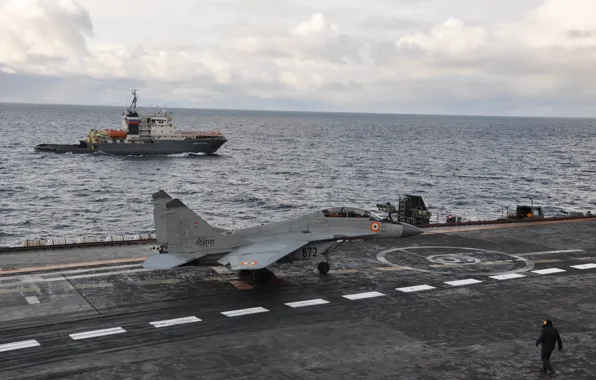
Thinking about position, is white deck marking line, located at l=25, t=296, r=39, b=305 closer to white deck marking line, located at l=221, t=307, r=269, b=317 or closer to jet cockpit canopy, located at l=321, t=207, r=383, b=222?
white deck marking line, located at l=221, t=307, r=269, b=317

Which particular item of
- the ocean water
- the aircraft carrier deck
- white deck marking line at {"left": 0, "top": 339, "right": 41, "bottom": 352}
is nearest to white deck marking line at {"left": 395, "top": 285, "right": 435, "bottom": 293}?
the aircraft carrier deck

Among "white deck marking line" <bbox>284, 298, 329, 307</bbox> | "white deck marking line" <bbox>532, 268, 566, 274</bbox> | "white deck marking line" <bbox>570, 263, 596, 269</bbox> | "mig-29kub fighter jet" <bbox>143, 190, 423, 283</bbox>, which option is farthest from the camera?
"white deck marking line" <bbox>570, 263, 596, 269</bbox>

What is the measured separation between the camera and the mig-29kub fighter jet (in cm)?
2506

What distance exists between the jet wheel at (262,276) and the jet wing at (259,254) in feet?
3.60

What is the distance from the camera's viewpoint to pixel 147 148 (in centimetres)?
13538

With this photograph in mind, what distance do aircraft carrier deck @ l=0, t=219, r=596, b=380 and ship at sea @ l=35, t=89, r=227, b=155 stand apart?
4165 inches

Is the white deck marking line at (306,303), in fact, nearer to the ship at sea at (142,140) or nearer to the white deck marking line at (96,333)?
the white deck marking line at (96,333)

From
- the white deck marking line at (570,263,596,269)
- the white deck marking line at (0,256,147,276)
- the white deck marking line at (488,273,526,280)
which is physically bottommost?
the white deck marking line at (570,263,596,269)

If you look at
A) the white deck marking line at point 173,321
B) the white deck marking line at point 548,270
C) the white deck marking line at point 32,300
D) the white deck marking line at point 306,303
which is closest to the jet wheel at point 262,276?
the white deck marking line at point 306,303

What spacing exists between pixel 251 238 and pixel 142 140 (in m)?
115

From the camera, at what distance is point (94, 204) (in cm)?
7781

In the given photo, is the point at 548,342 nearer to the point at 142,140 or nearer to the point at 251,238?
the point at 251,238

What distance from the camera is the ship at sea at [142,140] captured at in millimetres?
135375

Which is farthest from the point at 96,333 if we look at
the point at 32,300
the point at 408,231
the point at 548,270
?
the point at 548,270
